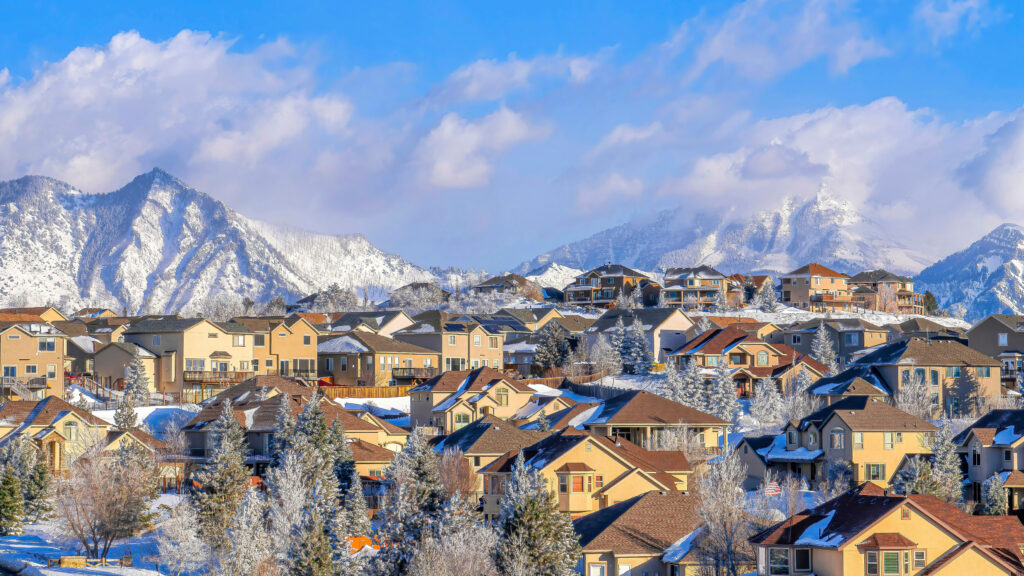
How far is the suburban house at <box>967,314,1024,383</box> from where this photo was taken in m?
116

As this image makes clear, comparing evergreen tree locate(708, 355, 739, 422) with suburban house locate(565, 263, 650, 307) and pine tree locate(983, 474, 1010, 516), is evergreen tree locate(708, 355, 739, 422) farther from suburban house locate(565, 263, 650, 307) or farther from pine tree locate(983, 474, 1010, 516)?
suburban house locate(565, 263, 650, 307)

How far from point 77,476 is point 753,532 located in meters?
38.0

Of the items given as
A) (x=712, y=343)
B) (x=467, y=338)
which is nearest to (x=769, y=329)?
(x=712, y=343)

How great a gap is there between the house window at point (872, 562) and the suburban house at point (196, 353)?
71.4 meters

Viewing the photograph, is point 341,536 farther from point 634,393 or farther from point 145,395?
point 145,395

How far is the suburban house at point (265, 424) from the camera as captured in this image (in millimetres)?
87750

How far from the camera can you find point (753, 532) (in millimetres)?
58969

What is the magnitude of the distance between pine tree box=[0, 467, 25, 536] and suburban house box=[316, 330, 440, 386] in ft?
153

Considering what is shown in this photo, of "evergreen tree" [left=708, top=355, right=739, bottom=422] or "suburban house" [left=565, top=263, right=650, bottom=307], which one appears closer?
"evergreen tree" [left=708, top=355, right=739, bottom=422]

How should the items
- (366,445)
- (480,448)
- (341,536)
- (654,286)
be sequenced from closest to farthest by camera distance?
1. (341,536)
2. (480,448)
3. (366,445)
4. (654,286)

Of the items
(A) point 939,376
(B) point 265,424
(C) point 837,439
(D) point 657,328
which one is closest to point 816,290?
(D) point 657,328

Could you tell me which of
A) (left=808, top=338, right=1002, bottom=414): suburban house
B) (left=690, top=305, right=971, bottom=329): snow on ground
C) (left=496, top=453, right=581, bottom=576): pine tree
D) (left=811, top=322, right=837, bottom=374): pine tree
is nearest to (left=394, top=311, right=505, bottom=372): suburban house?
(left=811, top=322, right=837, bottom=374): pine tree

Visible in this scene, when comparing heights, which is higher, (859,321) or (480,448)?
(859,321)

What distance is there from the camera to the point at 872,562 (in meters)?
49.8
